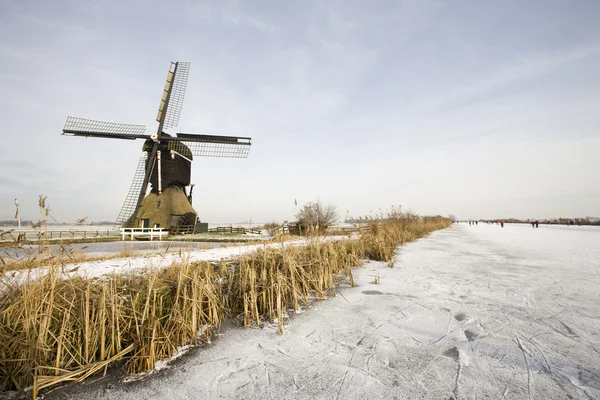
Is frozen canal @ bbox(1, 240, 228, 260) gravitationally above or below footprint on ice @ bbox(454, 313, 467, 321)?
above

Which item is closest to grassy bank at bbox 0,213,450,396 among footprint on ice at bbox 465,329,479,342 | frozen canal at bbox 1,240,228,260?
frozen canal at bbox 1,240,228,260

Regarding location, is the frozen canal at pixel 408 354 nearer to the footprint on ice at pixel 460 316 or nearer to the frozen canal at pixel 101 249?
the footprint on ice at pixel 460 316

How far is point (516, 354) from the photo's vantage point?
7.23 feet

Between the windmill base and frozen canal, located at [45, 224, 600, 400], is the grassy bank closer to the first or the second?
frozen canal, located at [45, 224, 600, 400]

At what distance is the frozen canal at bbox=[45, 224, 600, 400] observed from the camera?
189cm

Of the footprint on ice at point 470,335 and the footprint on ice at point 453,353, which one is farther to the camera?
the footprint on ice at point 470,335

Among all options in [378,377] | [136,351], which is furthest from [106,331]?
[378,377]

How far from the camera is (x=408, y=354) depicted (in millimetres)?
2324

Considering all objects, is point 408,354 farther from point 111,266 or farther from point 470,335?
point 111,266

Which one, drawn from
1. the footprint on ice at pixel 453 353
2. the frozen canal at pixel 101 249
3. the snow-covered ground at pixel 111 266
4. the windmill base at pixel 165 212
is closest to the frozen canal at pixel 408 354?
the footprint on ice at pixel 453 353

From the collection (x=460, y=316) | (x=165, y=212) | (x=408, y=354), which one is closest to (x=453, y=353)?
(x=408, y=354)

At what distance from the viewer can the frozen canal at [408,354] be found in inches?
74.3

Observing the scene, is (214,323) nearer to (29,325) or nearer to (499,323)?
(29,325)

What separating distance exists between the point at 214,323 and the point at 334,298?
1.84 meters
